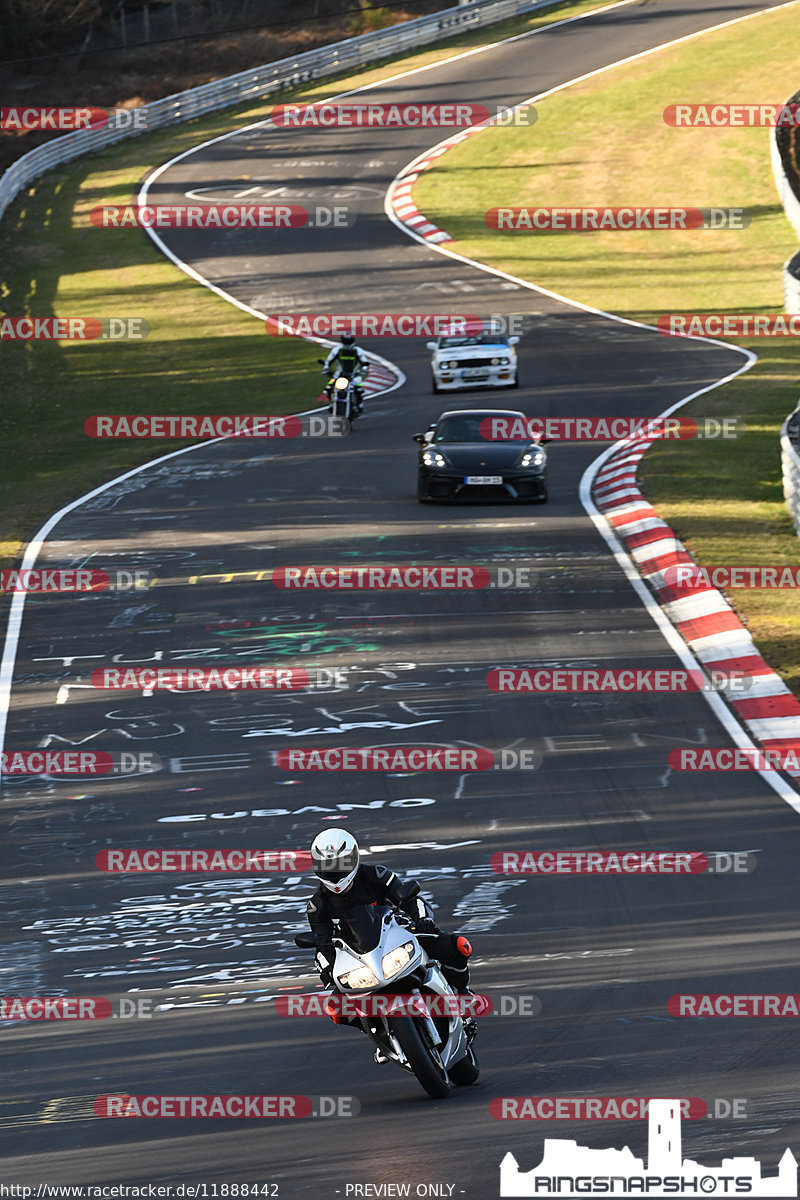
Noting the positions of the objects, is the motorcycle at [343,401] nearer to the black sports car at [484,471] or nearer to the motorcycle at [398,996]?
the black sports car at [484,471]

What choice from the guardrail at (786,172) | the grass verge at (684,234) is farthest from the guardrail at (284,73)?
the guardrail at (786,172)

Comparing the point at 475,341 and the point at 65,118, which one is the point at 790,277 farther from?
the point at 65,118

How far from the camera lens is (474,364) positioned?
1266 inches

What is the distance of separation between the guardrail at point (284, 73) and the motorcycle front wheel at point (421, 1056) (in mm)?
54534

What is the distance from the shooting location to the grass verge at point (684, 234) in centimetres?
2231

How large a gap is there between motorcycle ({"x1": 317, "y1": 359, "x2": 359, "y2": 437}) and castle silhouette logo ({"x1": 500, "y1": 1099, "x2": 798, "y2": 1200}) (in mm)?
22434

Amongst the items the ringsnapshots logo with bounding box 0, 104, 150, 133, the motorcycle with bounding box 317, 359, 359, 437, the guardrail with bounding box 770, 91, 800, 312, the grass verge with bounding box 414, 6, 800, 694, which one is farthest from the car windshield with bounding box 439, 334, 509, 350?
the ringsnapshots logo with bounding box 0, 104, 150, 133

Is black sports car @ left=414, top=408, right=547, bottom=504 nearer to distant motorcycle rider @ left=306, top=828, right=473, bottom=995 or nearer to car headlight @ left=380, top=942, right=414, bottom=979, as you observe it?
distant motorcycle rider @ left=306, top=828, right=473, bottom=995

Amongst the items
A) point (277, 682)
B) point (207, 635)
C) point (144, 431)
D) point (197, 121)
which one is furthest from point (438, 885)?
point (197, 121)

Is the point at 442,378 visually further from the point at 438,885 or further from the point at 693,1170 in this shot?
the point at 693,1170

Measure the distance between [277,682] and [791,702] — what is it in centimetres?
468

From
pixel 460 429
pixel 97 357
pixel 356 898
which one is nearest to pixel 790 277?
pixel 97 357

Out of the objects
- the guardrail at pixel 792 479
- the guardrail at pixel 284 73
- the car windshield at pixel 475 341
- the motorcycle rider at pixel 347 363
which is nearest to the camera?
the guardrail at pixel 792 479

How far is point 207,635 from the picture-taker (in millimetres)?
17703
